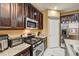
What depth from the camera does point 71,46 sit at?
1584mm

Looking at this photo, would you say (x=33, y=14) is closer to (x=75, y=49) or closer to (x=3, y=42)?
(x=3, y=42)

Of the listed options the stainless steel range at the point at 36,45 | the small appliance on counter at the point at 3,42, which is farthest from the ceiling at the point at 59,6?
the small appliance on counter at the point at 3,42

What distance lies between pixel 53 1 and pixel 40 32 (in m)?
0.48

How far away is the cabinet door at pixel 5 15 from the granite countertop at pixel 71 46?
876 mm

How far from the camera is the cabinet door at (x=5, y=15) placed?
1.43 meters

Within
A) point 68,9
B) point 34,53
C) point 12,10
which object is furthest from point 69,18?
point 12,10

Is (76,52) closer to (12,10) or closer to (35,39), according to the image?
(35,39)

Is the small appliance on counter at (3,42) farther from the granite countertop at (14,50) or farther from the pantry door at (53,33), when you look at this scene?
the pantry door at (53,33)

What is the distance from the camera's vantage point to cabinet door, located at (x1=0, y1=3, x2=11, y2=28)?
1.43 metres

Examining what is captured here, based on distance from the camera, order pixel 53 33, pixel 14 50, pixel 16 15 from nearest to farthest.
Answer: pixel 14 50
pixel 53 33
pixel 16 15

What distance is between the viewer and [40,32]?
1621 mm

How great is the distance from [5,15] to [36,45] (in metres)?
0.62

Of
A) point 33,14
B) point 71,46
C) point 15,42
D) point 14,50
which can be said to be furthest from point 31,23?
point 71,46

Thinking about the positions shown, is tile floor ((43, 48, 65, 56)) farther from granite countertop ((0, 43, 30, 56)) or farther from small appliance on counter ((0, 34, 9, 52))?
small appliance on counter ((0, 34, 9, 52))
